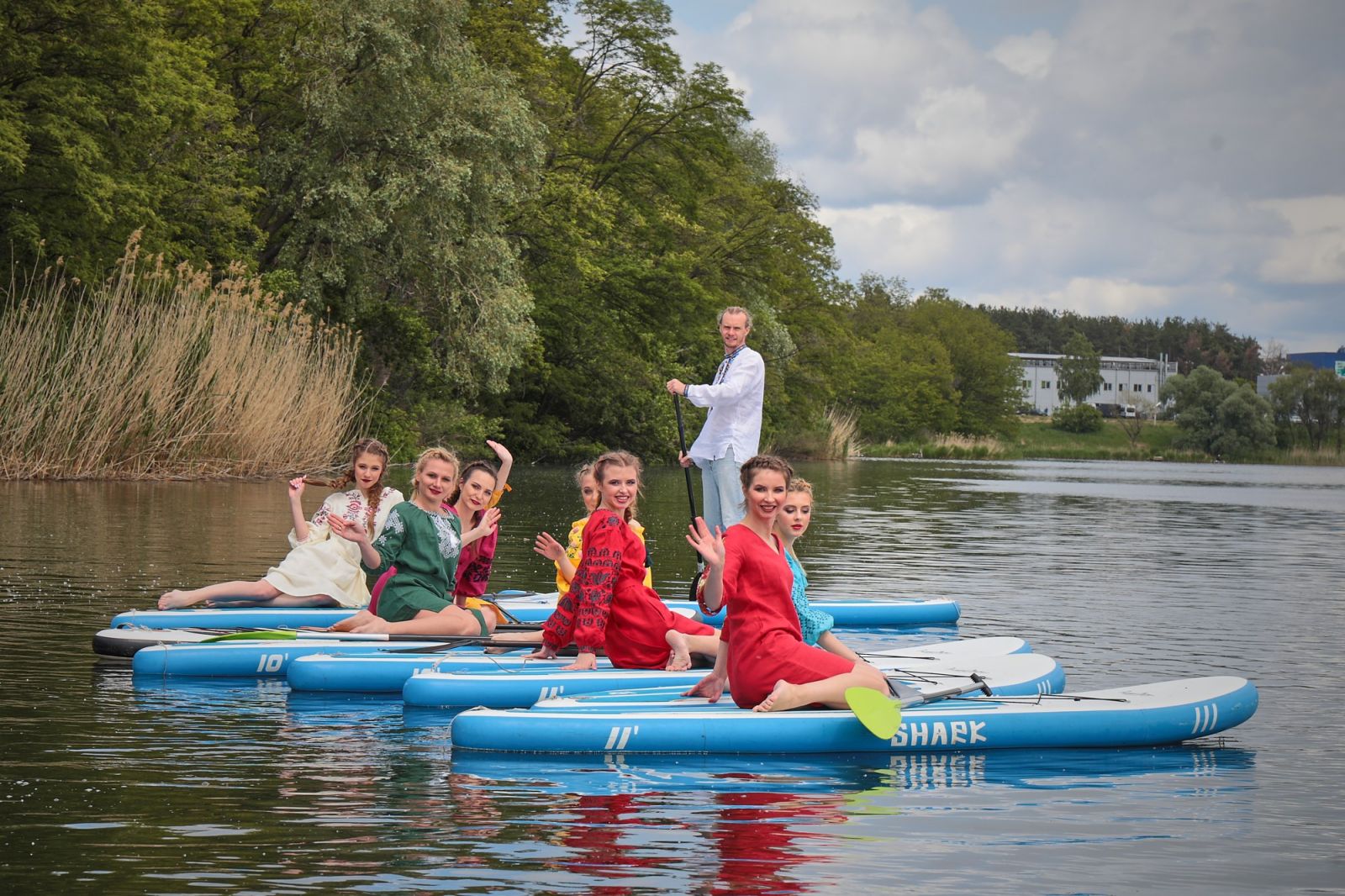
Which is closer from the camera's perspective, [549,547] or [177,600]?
[549,547]

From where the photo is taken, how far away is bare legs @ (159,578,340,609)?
10438 mm

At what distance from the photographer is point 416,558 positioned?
365 inches

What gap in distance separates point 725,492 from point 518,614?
1.71 m

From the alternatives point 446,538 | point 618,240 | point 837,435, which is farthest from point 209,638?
point 837,435

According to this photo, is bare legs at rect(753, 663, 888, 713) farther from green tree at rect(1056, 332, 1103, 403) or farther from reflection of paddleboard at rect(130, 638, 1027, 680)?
green tree at rect(1056, 332, 1103, 403)

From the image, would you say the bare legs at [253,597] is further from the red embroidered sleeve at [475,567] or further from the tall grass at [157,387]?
the tall grass at [157,387]

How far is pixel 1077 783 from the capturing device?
6.34 meters

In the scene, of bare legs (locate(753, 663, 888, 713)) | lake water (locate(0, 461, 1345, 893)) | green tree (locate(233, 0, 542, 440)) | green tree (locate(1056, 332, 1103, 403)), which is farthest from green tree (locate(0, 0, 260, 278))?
green tree (locate(1056, 332, 1103, 403))

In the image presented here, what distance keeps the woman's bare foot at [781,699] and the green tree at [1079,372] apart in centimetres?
14612

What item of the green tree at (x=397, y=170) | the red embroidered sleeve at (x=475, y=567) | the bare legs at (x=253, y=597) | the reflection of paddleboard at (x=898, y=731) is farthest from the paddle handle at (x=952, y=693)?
the green tree at (x=397, y=170)

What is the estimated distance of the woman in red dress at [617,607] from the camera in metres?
7.99

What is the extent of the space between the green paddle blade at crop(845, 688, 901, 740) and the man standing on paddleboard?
14.8ft

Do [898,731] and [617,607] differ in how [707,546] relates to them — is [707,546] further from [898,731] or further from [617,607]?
[617,607]

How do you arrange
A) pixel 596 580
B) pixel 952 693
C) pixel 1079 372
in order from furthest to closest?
pixel 1079 372, pixel 596 580, pixel 952 693
